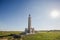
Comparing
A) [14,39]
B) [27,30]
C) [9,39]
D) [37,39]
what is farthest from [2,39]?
[27,30]

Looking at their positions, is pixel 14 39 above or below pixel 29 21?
below

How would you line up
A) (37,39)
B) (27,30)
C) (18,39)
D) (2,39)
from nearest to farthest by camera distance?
(2,39), (18,39), (37,39), (27,30)

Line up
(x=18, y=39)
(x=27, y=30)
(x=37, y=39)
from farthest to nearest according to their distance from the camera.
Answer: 1. (x=27, y=30)
2. (x=37, y=39)
3. (x=18, y=39)

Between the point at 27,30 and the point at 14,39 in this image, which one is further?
the point at 27,30

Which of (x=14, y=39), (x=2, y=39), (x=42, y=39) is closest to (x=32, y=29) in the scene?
(x=42, y=39)

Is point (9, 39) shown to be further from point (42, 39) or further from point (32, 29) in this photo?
point (32, 29)

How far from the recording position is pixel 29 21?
19.5 metres

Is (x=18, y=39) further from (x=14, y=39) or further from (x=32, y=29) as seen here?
(x=32, y=29)

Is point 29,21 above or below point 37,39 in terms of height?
above

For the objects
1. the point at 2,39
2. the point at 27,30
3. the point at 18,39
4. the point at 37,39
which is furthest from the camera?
the point at 27,30

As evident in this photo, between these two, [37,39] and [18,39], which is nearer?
[18,39]

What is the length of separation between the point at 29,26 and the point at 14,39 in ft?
28.9

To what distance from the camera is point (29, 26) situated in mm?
19641

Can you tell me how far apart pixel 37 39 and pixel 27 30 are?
6839 mm
